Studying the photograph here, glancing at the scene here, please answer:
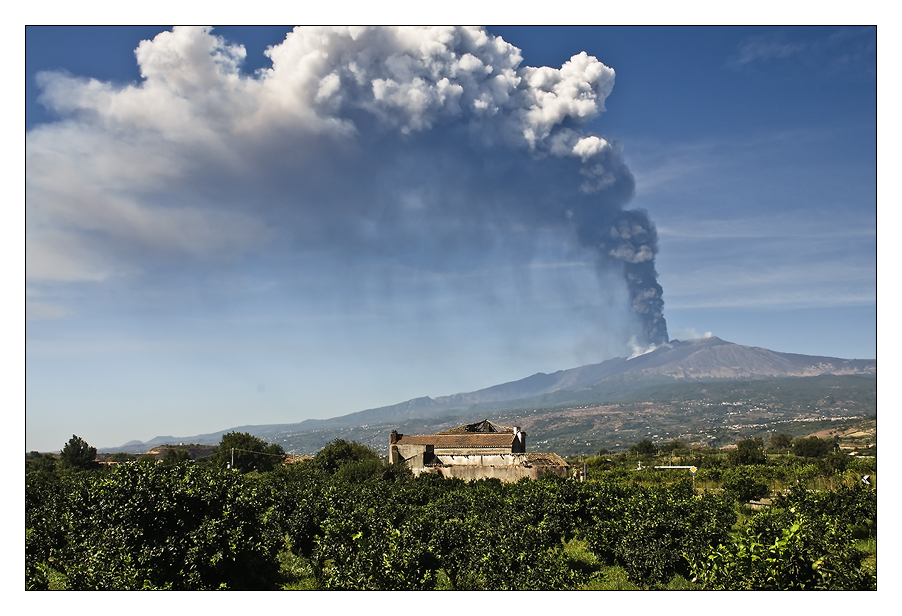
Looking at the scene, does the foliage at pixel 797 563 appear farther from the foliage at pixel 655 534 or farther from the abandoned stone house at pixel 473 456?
the abandoned stone house at pixel 473 456

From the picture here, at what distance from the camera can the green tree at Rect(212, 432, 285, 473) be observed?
212 ft

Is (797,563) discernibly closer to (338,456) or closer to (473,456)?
(473,456)

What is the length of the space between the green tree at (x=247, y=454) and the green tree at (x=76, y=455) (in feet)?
47.9

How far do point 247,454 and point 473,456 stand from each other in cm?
2942

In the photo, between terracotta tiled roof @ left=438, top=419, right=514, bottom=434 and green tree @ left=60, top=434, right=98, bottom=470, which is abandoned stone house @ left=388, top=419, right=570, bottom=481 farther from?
green tree @ left=60, top=434, right=98, bottom=470

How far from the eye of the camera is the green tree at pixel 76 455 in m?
65.5

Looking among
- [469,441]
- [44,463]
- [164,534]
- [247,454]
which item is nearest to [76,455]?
[44,463]

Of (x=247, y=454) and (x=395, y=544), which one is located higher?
(x=395, y=544)

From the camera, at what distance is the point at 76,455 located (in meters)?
65.9

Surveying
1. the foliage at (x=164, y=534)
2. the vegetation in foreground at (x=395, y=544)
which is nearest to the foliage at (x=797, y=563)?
the vegetation in foreground at (x=395, y=544)

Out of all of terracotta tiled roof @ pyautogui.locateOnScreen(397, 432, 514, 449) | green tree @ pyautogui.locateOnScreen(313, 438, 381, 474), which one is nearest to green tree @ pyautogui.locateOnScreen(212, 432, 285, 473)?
green tree @ pyautogui.locateOnScreen(313, 438, 381, 474)

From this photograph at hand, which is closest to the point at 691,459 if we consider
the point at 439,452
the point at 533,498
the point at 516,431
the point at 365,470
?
the point at 516,431

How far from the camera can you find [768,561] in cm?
1095
